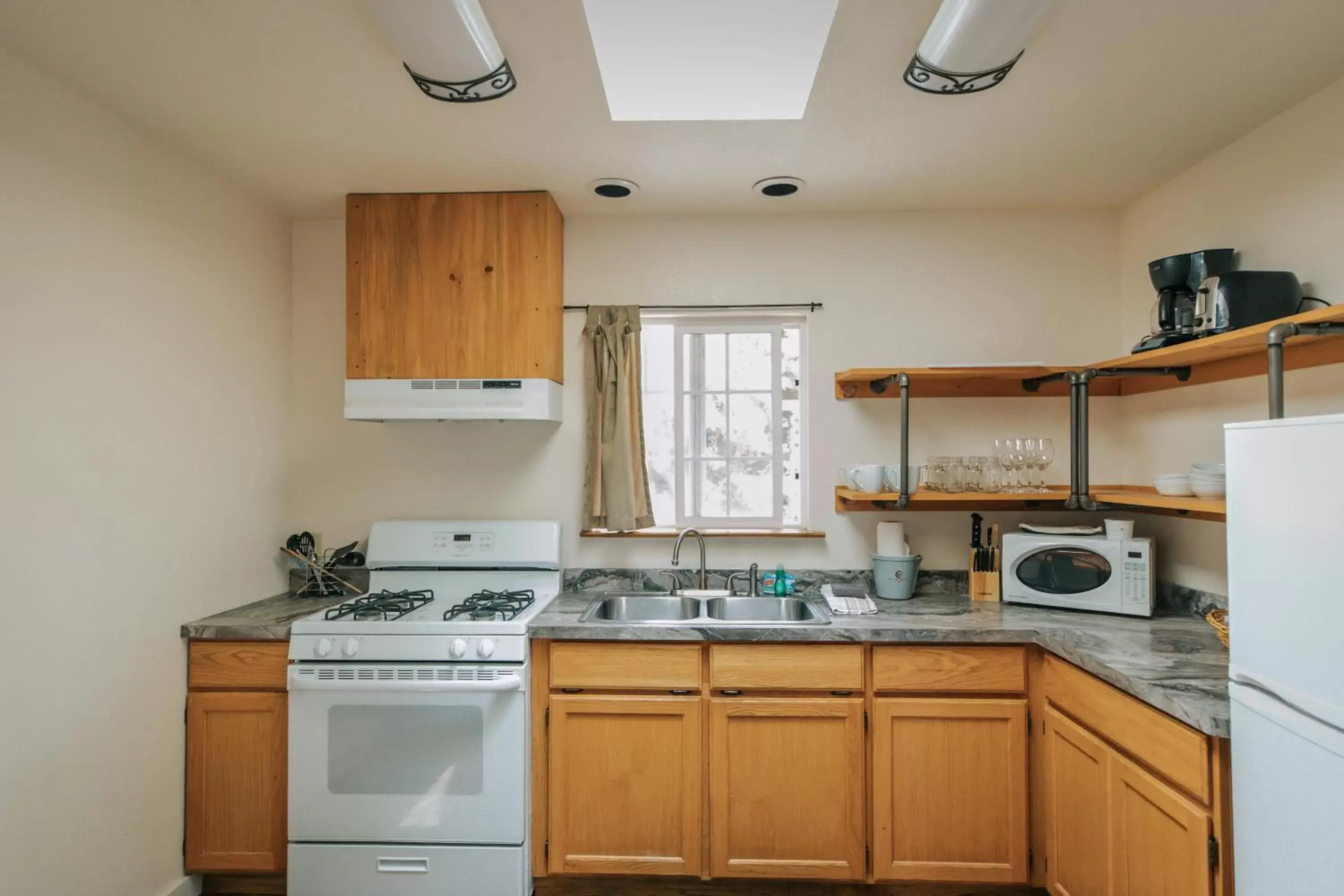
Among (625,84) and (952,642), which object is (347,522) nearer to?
(625,84)

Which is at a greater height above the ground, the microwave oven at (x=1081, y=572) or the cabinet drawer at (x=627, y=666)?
the microwave oven at (x=1081, y=572)

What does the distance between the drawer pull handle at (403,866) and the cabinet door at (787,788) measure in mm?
922

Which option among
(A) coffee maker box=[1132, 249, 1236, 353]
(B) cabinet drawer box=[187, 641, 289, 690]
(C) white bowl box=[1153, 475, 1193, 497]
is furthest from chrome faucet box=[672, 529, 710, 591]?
(A) coffee maker box=[1132, 249, 1236, 353]

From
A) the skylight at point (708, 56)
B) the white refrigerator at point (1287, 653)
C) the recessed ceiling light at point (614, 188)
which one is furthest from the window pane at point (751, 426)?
the white refrigerator at point (1287, 653)

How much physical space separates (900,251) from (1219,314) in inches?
45.4

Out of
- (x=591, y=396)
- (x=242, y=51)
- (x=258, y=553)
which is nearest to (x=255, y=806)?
(x=258, y=553)

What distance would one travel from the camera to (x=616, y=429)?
275 centimetres

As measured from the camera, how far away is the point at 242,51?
168 centimetres

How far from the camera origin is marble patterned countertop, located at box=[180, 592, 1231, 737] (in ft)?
5.89

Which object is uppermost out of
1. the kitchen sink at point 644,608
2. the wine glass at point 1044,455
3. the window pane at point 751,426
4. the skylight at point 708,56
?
the skylight at point 708,56

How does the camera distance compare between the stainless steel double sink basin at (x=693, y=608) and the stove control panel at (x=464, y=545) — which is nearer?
the stainless steel double sink basin at (x=693, y=608)

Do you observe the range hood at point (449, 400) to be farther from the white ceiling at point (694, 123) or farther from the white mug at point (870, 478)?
the white mug at point (870, 478)

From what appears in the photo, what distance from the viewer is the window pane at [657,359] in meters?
2.93

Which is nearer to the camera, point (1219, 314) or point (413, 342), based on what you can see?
point (1219, 314)
